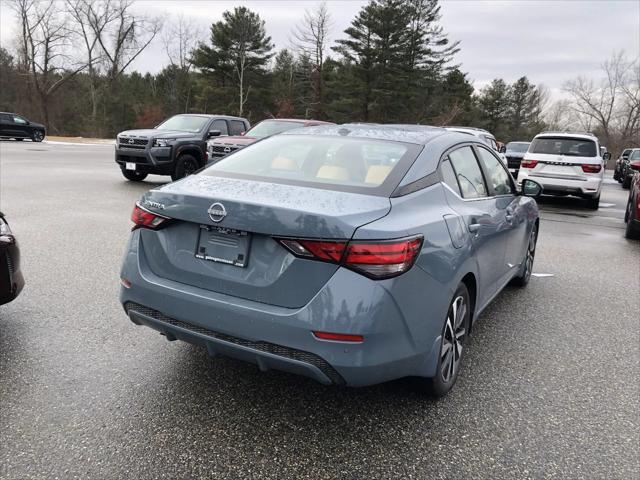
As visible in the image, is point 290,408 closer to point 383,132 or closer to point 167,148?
point 383,132

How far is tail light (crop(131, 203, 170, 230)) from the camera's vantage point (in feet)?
9.45

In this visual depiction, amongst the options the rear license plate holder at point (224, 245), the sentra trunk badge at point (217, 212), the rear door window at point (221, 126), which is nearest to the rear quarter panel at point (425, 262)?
the rear license plate holder at point (224, 245)

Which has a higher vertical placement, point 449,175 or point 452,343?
point 449,175

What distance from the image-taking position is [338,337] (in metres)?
2.46

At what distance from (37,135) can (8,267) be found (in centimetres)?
3208

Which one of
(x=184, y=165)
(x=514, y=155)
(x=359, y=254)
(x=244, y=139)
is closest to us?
Result: (x=359, y=254)

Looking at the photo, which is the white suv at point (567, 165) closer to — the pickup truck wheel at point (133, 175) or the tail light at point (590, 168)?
the tail light at point (590, 168)

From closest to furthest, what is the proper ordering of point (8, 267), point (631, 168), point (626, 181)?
point (8, 267), point (631, 168), point (626, 181)

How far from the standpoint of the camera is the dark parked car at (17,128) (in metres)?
30.0

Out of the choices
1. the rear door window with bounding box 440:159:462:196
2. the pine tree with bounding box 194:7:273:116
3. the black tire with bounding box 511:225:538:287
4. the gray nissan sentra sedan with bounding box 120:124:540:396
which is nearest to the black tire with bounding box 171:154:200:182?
the black tire with bounding box 511:225:538:287

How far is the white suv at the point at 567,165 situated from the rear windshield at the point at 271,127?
5.74 metres

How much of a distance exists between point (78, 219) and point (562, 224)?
8765mm

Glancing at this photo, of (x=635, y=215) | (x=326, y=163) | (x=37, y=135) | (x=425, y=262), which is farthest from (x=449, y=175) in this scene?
(x=37, y=135)

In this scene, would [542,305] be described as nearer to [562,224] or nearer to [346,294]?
[346,294]
